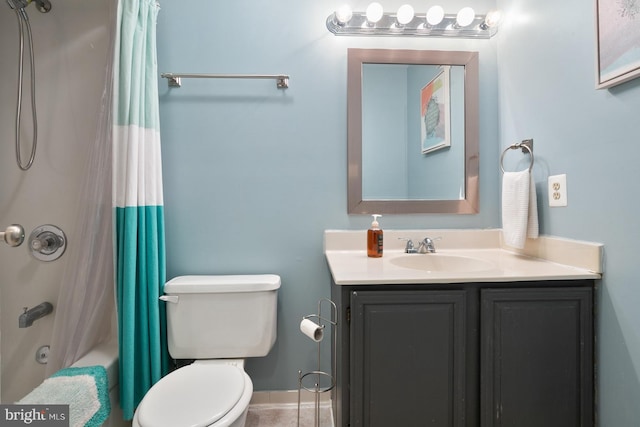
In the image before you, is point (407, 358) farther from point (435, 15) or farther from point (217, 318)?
point (435, 15)

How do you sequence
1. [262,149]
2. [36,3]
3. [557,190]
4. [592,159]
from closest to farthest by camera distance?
[592,159] < [557,190] < [36,3] < [262,149]

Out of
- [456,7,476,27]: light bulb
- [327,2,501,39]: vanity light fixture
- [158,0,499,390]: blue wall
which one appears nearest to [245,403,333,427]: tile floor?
[158,0,499,390]: blue wall

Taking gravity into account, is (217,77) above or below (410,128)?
above

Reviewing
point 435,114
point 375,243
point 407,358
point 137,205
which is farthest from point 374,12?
point 407,358

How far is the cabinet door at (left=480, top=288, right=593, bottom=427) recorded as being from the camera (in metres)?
0.99

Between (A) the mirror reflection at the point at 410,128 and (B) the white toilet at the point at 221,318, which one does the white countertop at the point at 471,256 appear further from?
(B) the white toilet at the point at 221,318

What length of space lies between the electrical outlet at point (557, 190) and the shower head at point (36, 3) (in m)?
2.34

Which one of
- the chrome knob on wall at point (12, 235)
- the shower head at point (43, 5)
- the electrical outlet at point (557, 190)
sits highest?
the shower head at point (43, 5)

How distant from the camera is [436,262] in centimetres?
143

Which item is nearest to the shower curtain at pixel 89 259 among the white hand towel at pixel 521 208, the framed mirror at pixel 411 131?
the framed mirror at pixel 411 131

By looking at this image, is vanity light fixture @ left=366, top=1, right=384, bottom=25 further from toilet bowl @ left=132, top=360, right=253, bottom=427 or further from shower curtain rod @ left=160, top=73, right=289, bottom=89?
toilet bowl @ left=132, top=360, right=253, bottom=427

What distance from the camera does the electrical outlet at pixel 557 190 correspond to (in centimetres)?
115

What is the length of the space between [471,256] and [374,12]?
48.2 inches

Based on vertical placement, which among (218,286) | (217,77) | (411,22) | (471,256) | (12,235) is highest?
(411,22)
